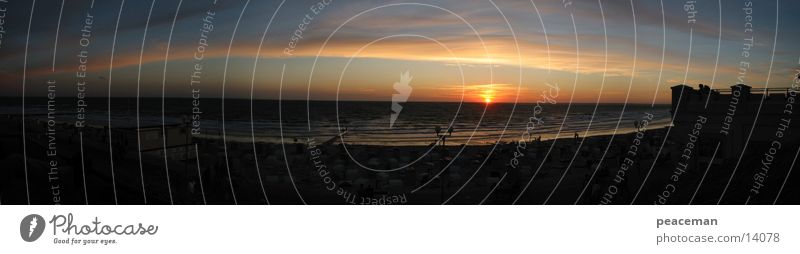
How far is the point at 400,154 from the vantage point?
91.2 feet

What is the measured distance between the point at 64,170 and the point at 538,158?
16.1 meters

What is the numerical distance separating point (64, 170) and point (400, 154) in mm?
15533

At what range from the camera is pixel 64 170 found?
45.7 feet
